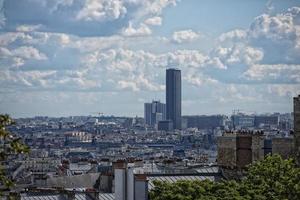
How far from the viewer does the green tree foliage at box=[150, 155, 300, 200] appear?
36.0 metres

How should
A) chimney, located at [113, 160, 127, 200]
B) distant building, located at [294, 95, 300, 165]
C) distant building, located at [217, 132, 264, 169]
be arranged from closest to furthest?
chimney, located at [113, 160, 127, 200], distant building, located at [294, 95, 300, 165], distant building, located at [217, 132, 264, 169]

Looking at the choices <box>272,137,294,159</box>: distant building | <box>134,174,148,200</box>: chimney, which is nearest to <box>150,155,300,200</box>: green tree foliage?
<box>134,174,148,200</box>: chimney

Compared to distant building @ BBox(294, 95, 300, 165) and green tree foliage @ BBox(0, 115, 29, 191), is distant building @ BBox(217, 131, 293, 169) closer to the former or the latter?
distant building @ BBox(294, 95, 300, 165)

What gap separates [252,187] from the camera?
38156 mm

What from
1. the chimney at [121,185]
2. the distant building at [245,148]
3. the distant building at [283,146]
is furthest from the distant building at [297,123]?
the chimney at [121,185]

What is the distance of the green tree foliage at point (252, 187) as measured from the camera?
36031 millimetres

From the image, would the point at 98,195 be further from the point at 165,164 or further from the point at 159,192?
the point at 165,164

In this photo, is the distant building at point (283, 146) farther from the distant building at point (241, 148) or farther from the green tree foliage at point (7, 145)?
the green tree foliage at point (7, 145)

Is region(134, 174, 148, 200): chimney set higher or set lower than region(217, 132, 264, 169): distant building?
lower

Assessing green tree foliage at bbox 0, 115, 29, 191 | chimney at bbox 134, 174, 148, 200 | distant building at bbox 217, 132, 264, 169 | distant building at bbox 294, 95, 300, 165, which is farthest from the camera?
distant building at bbox 217, 132, 264, 169

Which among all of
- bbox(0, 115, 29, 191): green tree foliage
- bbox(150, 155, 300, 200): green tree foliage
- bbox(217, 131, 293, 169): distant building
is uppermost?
bbox(0, 115, 29, 191): green tree foliage

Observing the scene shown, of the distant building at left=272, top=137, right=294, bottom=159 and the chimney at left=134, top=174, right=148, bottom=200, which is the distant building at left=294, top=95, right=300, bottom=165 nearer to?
the distant building at left=272, top=137, right=294, bottom=159

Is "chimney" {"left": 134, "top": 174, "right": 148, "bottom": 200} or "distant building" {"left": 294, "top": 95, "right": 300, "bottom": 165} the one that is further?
"distant building" {"left": 294, "top": 95, "right": 300, "bottom": 165}

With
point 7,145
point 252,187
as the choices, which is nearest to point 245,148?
point 252,187
